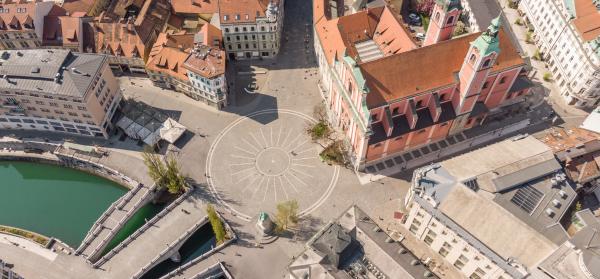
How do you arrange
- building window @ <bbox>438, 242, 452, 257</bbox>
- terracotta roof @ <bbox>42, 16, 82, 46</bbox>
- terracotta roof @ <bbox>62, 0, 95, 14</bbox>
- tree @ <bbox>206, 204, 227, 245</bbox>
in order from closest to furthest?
building window @ <bbox>438, 242, 452, 257</bbox> → tree @ <bbox>206, 204, 227, 245</bbox> → terracotta roof @ <bbox>42, 16, 82, 46</bbox> → terracotta roof @ <bbox>62, 0, 95, 14</bbox>

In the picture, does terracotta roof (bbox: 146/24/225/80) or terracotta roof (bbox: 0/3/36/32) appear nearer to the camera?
terracotta roof (bbox: 146/24/225/80)

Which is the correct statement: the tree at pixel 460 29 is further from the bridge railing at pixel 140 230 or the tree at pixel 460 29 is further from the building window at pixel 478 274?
the bridge railing at pixel 140 230

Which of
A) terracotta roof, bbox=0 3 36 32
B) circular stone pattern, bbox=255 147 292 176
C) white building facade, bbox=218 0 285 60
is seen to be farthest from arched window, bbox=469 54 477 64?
terracotta roof, bbox=0 3 36 32

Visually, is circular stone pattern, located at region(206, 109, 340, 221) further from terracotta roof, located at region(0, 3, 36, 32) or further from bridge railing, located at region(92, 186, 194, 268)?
terracotta roof, located at region(0, 3, 36, 32)

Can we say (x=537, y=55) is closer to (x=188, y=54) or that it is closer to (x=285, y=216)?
(x=285, y=216)

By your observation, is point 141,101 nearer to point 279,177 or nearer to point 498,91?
point 279,177
